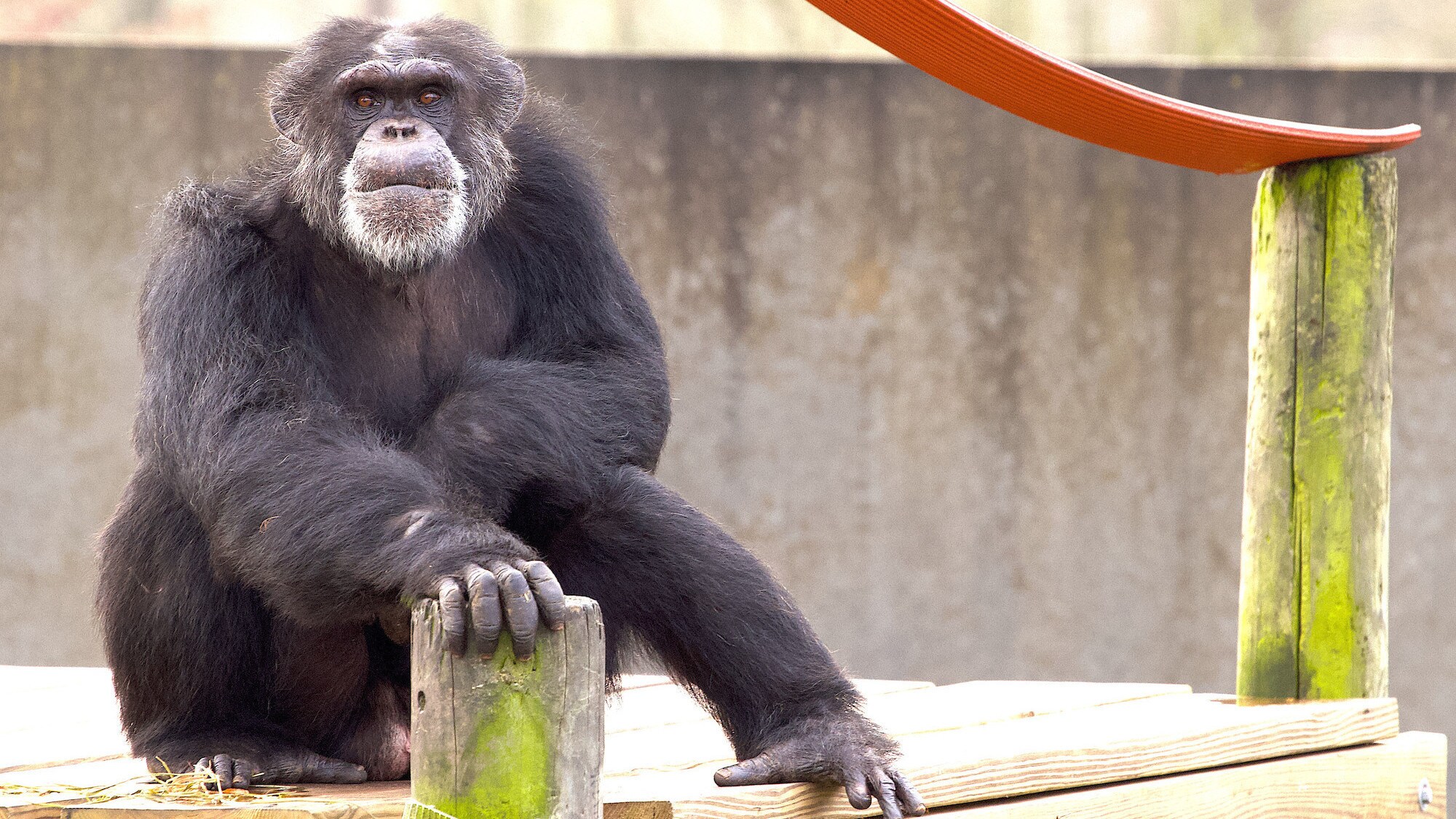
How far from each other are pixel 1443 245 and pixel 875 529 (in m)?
2.66

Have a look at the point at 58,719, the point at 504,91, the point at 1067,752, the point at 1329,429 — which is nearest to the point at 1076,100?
the point at 1329,429

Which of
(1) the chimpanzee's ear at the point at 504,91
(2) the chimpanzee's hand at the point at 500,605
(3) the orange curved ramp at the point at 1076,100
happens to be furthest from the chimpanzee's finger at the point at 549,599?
(1) the chimpanzee's ear at the point at 504,91

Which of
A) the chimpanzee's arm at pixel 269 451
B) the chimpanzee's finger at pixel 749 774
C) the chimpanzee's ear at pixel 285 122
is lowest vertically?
the chimpanzee's finger at pixel 749 774

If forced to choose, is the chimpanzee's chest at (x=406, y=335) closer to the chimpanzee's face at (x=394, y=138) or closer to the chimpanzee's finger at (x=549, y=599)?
the chimpanzee's face at (x=394, y=138)

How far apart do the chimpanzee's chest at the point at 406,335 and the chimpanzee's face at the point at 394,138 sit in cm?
9

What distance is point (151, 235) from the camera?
3344mm

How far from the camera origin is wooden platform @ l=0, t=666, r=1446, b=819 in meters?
2.60

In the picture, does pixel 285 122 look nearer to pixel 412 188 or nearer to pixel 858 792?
pixel 412 188

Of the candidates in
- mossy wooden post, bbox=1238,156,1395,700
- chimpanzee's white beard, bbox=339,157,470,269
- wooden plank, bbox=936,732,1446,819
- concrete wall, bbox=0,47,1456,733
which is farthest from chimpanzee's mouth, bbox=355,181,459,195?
concrete wall, bbox=0,47,1456,733

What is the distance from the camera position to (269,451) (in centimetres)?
274

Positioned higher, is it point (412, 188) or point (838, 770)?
point (412, 188)

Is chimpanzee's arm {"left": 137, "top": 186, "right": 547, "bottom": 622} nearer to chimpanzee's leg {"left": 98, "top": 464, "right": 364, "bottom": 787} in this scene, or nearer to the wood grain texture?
chimpanzee's leg {"left": 98, "top": 464, "right": 364, "bottom": 787}

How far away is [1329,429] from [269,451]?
2.46 metres

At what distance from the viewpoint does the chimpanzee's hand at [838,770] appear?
2.72 metres
